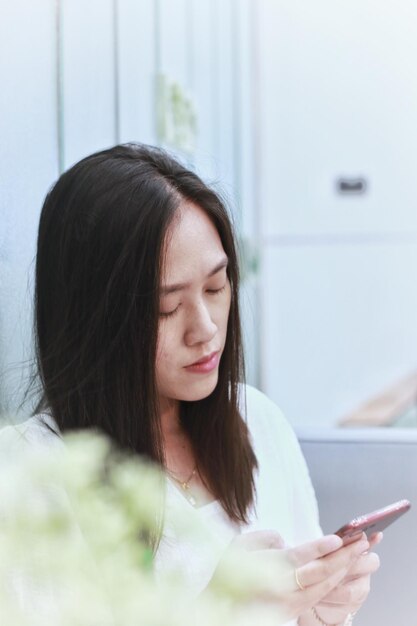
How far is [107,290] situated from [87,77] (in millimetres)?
826

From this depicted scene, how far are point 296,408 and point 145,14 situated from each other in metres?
2.57

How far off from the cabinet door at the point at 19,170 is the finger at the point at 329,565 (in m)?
0.55

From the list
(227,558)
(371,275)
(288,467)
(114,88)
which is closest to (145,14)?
(114,88)

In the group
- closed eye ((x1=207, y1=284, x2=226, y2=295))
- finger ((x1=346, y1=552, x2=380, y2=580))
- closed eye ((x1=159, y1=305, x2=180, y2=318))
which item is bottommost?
finger ((x1=346, y1=552, x2=380, y2=580))

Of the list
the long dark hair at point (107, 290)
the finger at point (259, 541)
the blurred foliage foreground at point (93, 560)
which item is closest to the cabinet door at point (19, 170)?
the long dark hair at point (107, 290)

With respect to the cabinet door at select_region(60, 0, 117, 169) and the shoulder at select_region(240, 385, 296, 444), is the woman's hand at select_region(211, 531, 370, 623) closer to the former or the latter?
the shoulder at select_region(240, 385, 296, 444)

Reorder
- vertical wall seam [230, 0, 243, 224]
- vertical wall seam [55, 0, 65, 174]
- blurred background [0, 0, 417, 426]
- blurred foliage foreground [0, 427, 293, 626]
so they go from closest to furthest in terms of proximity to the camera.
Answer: blurred foliage foreground [0, 427, 293, 626] → vertical wall seam [55, 0, 65, 174] → vertical wall seam [230, 0, 243, 224] → blurred background [0, 0, 417, 426]

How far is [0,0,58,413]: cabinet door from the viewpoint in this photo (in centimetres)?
133

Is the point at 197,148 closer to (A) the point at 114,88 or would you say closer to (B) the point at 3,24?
(A) the point at 114,88

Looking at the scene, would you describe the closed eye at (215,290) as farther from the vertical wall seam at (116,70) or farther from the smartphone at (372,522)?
the vertical wall seam at (116,70)

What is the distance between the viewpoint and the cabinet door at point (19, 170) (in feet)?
4.35

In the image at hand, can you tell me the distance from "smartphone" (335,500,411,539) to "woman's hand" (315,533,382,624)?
0.02m

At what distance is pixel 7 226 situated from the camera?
1324 millimetres

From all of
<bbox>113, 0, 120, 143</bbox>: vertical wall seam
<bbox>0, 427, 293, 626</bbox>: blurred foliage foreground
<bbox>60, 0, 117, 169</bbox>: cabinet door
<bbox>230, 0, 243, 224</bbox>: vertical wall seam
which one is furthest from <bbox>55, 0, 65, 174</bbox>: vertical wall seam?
<bbox>230, 0, 243, 224</bbox>: vertical wall seam
